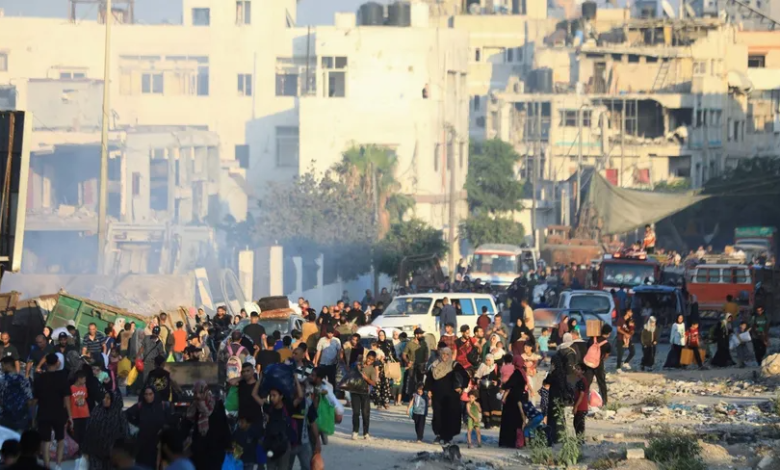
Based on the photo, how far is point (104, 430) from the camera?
13.7m

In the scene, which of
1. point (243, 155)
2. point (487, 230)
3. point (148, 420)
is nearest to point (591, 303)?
point (148, 420)

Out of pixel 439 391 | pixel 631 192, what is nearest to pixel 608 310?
pixel 439 391

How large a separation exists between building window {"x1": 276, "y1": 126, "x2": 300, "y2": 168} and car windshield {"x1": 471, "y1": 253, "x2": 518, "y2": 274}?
22.9 metres

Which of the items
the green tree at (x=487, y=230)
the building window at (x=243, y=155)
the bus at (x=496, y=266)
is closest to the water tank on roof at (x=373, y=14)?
the building window at (x=243, y=155)

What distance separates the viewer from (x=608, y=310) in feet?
119

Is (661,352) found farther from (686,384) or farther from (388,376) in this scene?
(388,376)

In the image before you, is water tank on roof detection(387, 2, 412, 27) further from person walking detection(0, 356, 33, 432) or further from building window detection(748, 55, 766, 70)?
person walking detection(0, 356, 33, 432)

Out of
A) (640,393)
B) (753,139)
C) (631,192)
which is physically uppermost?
(753,139)

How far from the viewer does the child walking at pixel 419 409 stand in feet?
63.2

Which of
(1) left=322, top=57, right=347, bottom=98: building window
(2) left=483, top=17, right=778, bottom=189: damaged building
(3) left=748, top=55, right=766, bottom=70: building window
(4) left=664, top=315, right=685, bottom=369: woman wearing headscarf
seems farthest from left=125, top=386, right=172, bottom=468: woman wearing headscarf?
(3) left=748, top=55, right=766, bottom=70: building window

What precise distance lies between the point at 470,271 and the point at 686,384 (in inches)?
1211

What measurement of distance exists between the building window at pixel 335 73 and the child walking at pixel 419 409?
191 feet

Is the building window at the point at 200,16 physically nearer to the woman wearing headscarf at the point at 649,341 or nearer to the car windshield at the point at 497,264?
the car windshield at the point at 497,264

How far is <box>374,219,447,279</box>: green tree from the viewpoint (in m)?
56.5
